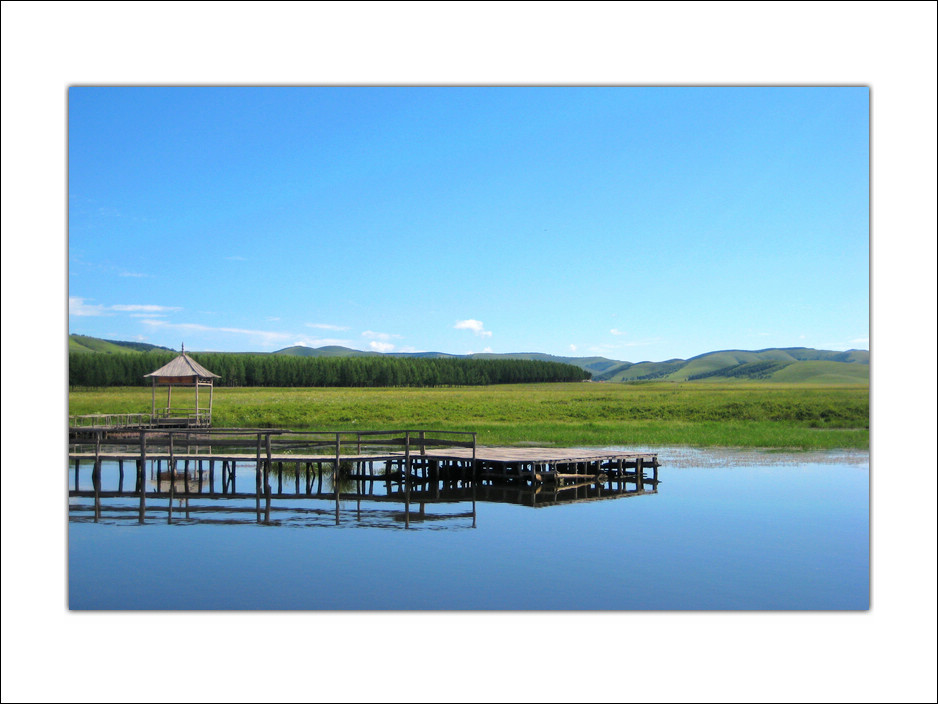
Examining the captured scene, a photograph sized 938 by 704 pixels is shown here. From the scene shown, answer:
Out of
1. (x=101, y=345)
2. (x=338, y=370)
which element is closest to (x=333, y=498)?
(x=101, y=345)

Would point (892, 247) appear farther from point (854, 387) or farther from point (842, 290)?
point (854, 387)

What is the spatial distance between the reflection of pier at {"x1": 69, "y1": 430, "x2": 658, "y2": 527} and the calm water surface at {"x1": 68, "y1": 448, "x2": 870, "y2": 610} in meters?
0.27

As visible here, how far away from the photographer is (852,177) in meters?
11.2

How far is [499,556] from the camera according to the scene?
10.9m

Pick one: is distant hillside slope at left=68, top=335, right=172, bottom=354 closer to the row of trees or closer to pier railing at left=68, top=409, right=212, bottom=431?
the row of trees

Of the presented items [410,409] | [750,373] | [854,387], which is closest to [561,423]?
[410,409]

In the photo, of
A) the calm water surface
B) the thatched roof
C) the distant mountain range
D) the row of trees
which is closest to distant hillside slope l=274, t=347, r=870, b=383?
the distant mountain range

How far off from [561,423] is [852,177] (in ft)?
63.5

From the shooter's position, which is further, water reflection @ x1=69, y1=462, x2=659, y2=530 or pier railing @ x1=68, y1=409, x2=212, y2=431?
pier railing @ x1=68, y1=409, x2=212, y2=431

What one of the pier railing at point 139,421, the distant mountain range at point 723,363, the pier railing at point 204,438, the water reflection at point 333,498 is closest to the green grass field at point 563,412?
the pier railing at point 139,421

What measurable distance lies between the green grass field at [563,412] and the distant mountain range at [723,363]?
1.03 metres

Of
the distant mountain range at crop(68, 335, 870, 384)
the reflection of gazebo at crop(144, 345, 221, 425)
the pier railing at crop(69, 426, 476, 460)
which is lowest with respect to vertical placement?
the pier railing at crop(69, 426, 476, 460)

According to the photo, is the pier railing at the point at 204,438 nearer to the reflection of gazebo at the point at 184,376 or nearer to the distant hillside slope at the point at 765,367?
the reflection of gazebo at the point at 184,376

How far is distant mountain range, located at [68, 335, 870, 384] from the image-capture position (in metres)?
13.2
